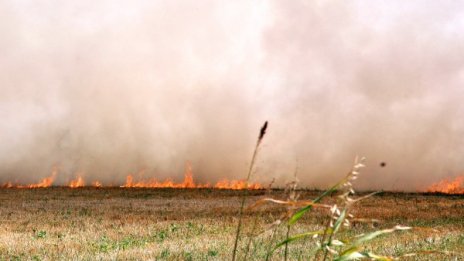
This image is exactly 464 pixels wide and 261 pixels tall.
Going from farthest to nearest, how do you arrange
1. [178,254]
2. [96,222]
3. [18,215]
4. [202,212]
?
1. [202,212]
2. [18,215]
3. [96,222]
4. [178,254]

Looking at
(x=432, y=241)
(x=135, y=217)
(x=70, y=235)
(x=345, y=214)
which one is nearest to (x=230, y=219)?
(x=135, y=217)

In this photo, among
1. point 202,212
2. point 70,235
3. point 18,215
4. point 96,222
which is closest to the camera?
point 70,235

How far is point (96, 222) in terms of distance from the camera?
58.6ft

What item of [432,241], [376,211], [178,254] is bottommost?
[178,254]

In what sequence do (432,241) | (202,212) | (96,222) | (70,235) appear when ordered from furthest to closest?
(202,212), (96,222), (70,235), (432,241)

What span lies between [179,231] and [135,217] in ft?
15.8

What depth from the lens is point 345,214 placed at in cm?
325

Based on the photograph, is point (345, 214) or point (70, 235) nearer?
point (345, 214)

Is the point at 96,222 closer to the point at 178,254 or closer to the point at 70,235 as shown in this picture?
the point at 70,235

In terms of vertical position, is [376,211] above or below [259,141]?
above

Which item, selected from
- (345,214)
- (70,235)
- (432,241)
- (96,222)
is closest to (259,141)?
(345,214)

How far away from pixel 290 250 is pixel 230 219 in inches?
324

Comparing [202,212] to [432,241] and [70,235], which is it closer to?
[70,235]

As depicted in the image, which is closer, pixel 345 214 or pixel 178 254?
pixel 345 214
